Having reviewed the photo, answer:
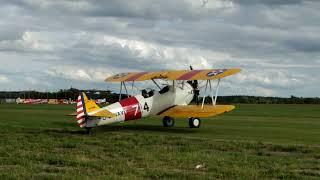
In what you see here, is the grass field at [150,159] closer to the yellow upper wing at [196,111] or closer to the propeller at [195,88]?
the yellow upper wing at [196,111]

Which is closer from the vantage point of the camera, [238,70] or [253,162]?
[253,162]

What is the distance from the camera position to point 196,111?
2247 cm

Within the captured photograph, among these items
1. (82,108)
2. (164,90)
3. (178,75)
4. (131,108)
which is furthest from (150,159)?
(164,90)

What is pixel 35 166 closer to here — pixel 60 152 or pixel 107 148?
pixel 60 152

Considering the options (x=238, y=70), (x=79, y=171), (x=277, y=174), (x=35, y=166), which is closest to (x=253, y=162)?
(x=277, y=174)

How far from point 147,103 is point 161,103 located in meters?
1.07

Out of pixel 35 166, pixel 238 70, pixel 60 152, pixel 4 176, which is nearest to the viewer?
pixel 4 176

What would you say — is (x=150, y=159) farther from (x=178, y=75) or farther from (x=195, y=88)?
(x=195, y=88)

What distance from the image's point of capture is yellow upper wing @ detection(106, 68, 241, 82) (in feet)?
74.2

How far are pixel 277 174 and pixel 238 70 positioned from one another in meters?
13.5

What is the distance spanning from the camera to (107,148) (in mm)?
14008

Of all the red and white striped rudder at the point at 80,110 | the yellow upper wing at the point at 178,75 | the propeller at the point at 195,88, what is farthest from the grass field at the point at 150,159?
the propeller at the point at 195,88

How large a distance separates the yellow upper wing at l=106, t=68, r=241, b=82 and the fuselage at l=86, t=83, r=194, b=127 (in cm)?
77

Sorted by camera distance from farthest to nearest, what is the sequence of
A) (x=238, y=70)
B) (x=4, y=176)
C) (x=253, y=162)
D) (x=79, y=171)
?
(x=238, y=70), (x=253, y=162), (x=79, y=171), (x=4, y=176)
